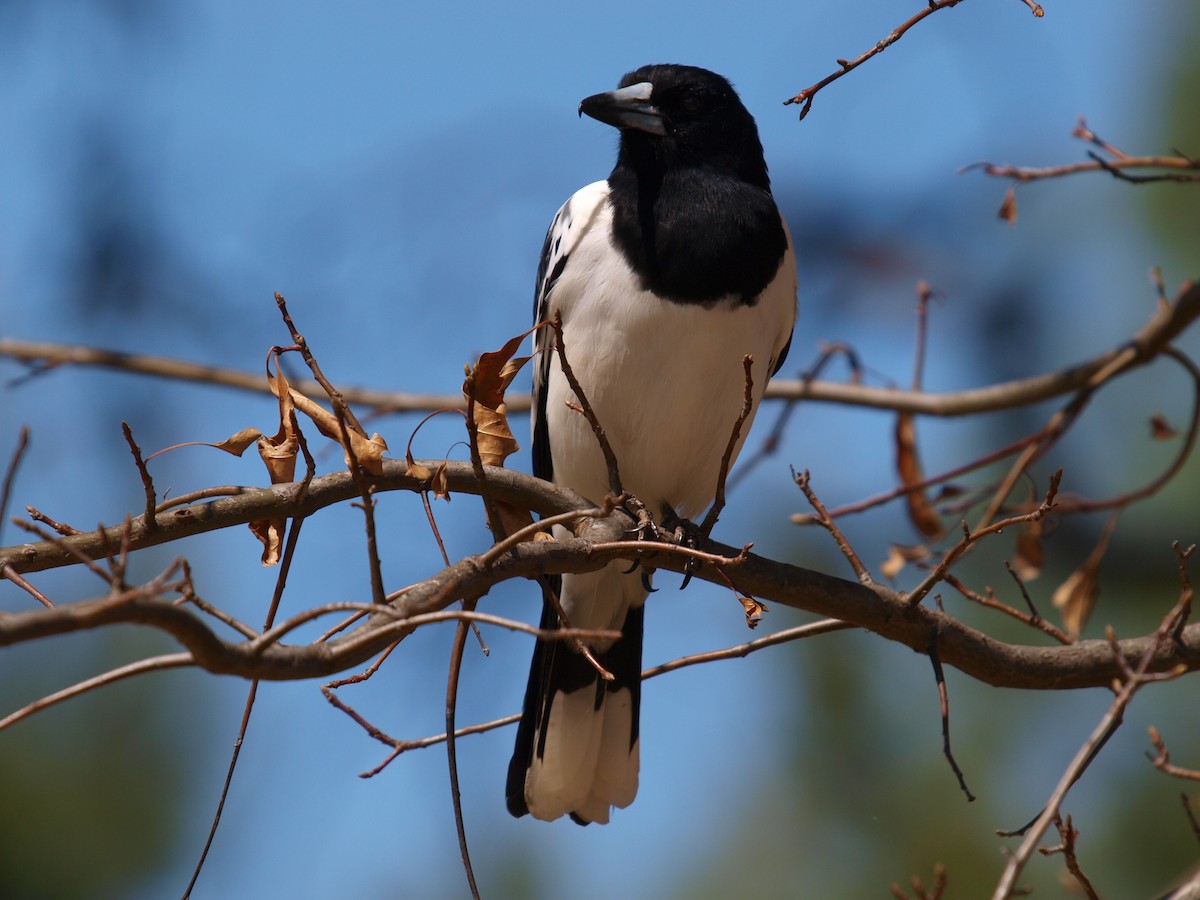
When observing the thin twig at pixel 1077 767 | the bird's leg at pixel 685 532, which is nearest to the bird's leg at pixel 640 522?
the bird's leg at pixel 685 532

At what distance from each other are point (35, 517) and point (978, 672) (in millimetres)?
2037

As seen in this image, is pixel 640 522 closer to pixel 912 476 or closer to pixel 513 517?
pixel 513 517

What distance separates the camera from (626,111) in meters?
3.85

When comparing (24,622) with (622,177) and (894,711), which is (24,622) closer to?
(622,177)

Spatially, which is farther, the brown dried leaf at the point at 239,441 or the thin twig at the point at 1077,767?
the brown dried leaf at the point at 239,441

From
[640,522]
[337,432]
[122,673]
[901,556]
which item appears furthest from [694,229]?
[122,673]

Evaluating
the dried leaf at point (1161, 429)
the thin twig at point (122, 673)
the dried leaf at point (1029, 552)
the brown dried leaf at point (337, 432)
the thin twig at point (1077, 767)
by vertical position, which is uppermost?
the dried leaf at point (1161, 429)

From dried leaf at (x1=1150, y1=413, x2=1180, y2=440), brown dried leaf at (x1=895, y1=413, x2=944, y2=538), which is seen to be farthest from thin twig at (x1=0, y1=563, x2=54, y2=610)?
dried leaf at (x1=1150, y1=413, x2=1180, y2=440)

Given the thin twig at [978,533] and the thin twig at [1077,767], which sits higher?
the thin twig at [978,533]

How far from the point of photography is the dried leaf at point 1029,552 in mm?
3703

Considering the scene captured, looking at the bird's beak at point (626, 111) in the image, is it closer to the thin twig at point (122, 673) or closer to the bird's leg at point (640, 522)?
the bird's leg at point (640, 522)

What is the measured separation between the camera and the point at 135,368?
4699 millimetres

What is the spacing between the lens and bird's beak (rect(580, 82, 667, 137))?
381 cm

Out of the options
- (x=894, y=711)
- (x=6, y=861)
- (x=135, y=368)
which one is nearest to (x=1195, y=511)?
(x=894, y=711)
